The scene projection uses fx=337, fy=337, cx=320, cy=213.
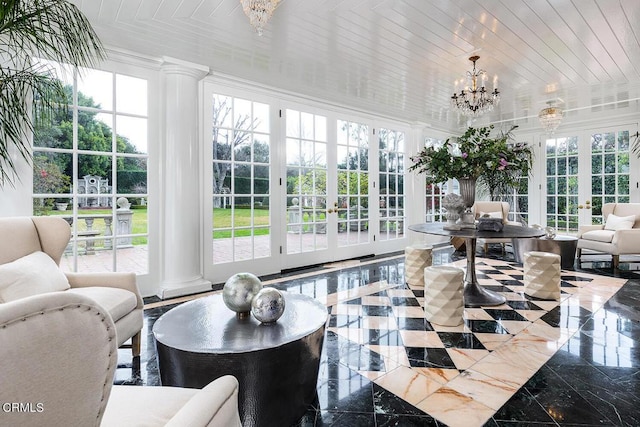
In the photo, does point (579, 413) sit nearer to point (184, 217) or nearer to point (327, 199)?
point (184, 217)

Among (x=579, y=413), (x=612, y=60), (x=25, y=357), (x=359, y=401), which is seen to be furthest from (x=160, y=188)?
(x=612, y=60)

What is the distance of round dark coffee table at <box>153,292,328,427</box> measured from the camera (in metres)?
1.31

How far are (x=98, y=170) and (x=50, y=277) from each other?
1.55 meters

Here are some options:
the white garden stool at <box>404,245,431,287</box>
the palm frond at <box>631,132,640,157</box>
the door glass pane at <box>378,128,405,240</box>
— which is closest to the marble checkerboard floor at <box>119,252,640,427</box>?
the white garden stool at <box>404,245,431,287</box>

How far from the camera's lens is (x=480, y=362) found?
200cm

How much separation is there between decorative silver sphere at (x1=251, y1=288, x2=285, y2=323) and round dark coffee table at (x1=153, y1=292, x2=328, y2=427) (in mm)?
40

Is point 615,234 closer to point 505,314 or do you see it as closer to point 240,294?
point 505,314

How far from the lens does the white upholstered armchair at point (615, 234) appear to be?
4.38 m

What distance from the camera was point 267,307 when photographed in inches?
60.4

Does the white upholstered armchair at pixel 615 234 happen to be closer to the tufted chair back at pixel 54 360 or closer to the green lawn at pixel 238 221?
the green lawn at pixel 238 221

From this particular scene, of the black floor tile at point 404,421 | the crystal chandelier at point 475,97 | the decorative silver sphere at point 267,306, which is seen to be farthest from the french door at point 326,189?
the black floor tile at point 404,421

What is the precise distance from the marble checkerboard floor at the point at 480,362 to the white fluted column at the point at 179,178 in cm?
41

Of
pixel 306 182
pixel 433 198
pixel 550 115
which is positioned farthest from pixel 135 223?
pixel 550 115

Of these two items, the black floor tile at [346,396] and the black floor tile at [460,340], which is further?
the black floor tile at [460,340]
